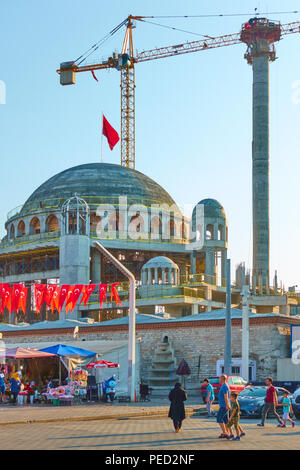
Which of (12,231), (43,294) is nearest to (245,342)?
(43,294)

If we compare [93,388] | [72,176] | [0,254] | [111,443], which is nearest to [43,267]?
[0,254]

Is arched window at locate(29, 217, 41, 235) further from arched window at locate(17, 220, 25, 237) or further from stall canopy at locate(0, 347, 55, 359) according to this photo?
stall canopy at locate(0, 347, 55, 359)

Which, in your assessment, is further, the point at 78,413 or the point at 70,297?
the point at 70,297

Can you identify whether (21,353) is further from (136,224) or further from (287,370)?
(136,224)

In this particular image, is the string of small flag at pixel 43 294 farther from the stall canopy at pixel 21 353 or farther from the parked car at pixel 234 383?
the parked car at pixel 234 383

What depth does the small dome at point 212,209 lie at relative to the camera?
247 ft

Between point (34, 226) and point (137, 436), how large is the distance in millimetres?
65355

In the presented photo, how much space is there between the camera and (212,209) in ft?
248

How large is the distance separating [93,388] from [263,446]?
64.6 feet

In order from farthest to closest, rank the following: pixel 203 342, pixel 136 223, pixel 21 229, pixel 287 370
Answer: pixel 21 229 < pixel 136 223 < pixel 203 342 < pixel 287 370

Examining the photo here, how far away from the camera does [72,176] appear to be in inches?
3337

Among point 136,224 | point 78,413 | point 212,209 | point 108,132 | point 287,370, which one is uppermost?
point 108,132

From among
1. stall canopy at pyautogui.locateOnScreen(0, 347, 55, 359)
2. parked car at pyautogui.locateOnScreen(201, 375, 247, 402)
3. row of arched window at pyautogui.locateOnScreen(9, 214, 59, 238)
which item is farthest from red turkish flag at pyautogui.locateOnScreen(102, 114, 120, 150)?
parked car at pyautogui.locateOnScreen(201, 375, 247, 402)

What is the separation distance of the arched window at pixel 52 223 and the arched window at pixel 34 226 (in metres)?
2.02
